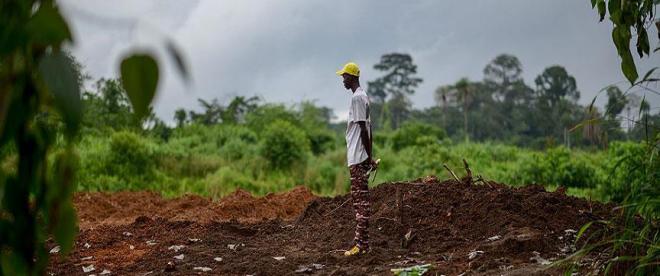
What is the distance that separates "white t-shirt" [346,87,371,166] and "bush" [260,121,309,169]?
45.1 feet

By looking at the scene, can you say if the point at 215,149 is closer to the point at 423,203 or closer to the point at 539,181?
the point at 539,181

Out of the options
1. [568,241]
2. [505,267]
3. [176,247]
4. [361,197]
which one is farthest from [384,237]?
[505,267]

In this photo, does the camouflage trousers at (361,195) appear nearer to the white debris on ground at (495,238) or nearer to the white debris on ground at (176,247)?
the white debris on ground at (495,238)

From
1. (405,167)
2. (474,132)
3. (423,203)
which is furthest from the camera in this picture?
(474,132)

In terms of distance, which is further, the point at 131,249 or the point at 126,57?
the point at 131,249

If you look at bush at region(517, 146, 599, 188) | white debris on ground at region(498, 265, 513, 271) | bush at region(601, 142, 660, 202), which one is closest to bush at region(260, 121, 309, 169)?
bush at region(517, 146, 599, 188)

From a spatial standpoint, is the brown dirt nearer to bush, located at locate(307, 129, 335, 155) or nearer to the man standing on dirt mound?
the man standing on dirt mound

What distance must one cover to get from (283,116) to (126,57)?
92.2 feet

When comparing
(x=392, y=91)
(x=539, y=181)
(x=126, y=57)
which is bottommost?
(x=539, y=181)

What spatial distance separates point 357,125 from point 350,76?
1.56 feet

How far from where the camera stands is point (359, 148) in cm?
664

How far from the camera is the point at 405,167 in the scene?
68.1ft

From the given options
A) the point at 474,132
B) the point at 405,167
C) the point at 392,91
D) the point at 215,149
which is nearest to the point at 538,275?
the point at 405,167

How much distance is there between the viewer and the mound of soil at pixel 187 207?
1059cm
